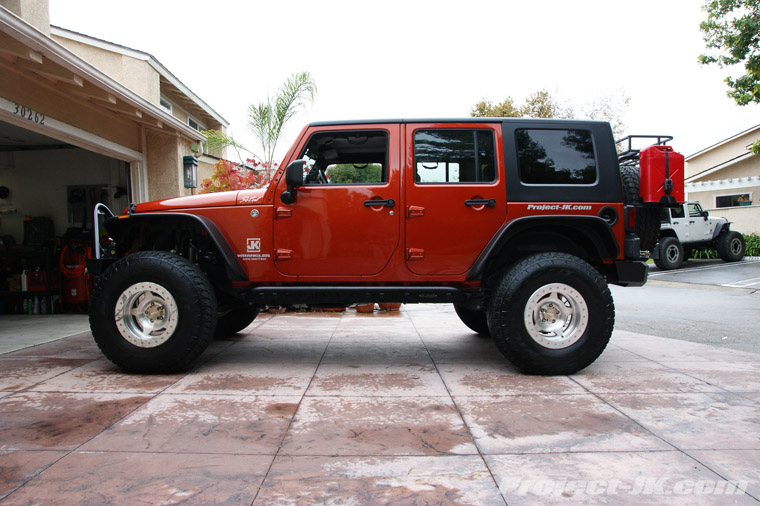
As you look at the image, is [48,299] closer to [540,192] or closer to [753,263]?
[540,192]

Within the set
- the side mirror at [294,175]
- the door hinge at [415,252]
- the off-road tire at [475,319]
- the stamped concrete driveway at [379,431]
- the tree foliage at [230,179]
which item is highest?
the tree foliage at [230,179]

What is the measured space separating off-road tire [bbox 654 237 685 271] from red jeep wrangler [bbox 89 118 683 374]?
12.9 m

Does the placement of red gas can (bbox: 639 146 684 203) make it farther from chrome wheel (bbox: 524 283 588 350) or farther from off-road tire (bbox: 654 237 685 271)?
off-road tire (bbox: 654 237 685 271)

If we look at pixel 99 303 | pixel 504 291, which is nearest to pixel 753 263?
pixel 504 291

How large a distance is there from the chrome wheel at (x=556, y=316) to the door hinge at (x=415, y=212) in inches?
42.8

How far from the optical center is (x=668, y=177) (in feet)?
12.8

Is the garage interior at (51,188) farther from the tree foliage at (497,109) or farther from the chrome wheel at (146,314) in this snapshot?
the tree foliage at (497,109)

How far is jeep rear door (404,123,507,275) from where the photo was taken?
3.86 m

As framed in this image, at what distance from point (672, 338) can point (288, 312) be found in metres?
5.42

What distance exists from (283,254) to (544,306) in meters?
2.15

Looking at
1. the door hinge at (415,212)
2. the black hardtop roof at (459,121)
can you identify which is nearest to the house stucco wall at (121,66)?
the black hardtop roof at (459,121)

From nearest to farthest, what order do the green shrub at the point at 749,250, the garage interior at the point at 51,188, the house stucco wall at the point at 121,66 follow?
the garage interior at the point at 51,188 → the house stucco wall at the point at 121,66 → the green shrub at the point at 749,250

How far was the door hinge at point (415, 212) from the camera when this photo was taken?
3859mm

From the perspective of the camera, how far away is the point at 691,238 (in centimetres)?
1599
